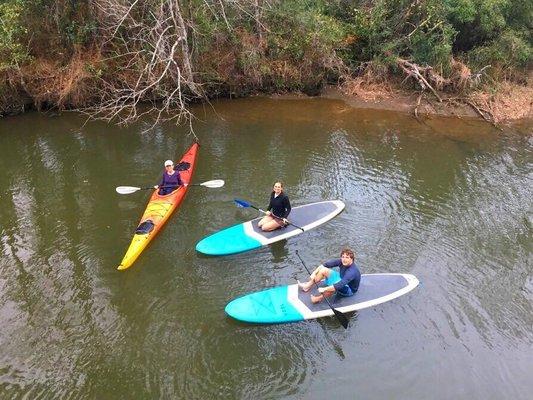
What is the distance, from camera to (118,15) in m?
13.8

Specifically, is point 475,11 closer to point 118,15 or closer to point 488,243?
point 488,243

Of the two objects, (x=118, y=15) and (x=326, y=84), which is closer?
(x=118, y=15)

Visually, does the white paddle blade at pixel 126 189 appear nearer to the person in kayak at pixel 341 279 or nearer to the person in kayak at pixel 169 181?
the person in kayak at pixel 169 181

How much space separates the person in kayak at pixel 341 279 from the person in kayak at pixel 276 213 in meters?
1.87

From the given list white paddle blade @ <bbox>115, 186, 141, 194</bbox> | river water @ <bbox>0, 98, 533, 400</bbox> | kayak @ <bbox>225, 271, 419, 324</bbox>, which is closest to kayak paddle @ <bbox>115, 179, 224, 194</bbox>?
white paddle blade @ <bbox>115, 186, 141, 194</bbox>

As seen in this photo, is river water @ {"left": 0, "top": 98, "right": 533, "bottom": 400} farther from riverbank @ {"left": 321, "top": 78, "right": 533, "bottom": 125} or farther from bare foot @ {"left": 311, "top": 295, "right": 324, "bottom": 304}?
riverbank @ {"left": 321, "top": 78, "right": 533, "bottom": 125}

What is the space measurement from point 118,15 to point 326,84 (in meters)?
8.55

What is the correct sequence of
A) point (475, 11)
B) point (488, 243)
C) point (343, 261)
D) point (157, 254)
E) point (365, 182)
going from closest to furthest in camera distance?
point (343, 261) < point (157, 254) < point (488, 243) < point (365, 182) < point (475, 11)

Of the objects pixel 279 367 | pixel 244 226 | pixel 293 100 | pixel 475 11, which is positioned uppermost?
pixel 475 11

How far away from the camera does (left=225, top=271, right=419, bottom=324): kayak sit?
304 inches

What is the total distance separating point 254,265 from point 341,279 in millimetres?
1983

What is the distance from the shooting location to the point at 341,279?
799 centimetres

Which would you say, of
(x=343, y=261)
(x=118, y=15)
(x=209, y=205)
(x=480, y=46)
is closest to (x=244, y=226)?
(x=209, y=205)

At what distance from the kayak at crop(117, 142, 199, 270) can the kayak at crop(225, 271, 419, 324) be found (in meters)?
2.34
